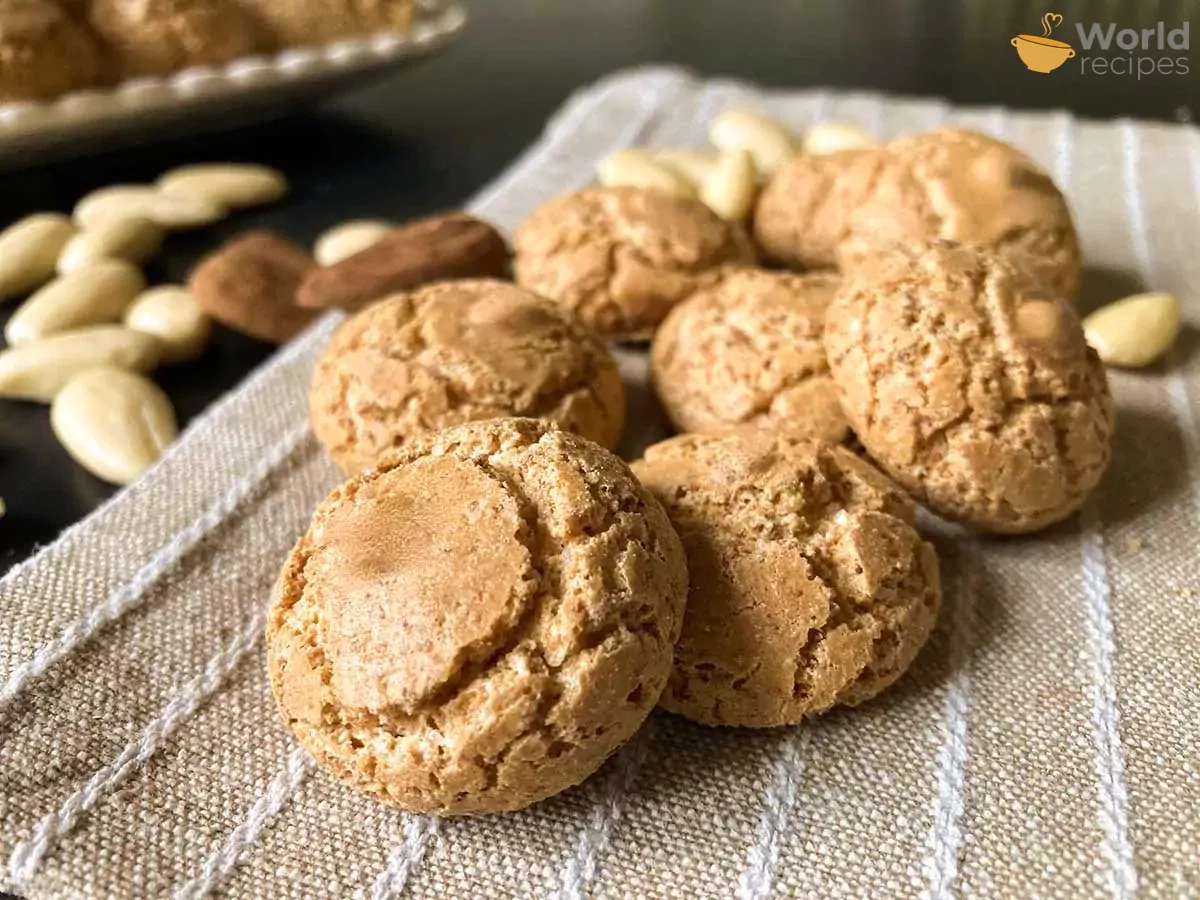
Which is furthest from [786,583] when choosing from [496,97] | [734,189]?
[496,97]

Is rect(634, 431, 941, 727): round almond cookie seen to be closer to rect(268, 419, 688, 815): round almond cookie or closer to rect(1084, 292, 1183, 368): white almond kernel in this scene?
rect(268, 419, 688, 815): round almond cookie

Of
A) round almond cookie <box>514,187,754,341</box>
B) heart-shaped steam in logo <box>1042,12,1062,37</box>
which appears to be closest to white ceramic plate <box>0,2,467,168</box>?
round almond cookie <box>514,187,754,341</box>

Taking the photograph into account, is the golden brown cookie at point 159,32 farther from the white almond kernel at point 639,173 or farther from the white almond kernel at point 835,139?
the white almond kernel at point 835,139

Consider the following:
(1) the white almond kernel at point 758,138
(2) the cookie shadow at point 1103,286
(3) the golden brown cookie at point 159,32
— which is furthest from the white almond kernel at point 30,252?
(2) the cookie shadow at point 1103,286

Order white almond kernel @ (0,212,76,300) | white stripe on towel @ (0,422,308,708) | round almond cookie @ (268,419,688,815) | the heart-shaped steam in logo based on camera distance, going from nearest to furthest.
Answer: round almond cookie @ (268,419,688,815) → white stripe on towel @ (0,422,308,708) → white almond kernel @ (0,212,76,300) → the heart-shaped steam in logo

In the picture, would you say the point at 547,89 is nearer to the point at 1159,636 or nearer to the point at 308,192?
the point at 308,192

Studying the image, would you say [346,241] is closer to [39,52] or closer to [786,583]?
[39,52]
